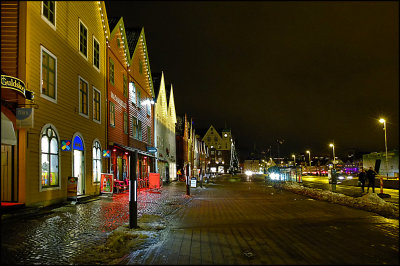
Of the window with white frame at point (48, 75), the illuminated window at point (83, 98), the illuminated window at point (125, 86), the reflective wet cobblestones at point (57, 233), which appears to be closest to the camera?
the reflective wet cobblestones at point (57, 233)

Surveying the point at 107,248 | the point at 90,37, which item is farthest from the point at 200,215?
the point at 90,37

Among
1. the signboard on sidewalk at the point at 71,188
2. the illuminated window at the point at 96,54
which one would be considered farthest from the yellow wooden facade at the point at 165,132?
the signboard on sidewalk at the point at 71,188

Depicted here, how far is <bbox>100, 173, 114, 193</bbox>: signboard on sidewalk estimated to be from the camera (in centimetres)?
1945

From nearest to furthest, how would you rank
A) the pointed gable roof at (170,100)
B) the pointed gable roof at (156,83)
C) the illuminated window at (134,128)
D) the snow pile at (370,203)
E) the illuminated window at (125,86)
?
the snow pile at (370,203) < the illuminated window at (125,86) < the illuminated window at (134,128) < the pointed gable roof at (156,83) < the pointed gable roof at (170,100)

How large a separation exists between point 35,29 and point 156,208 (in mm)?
8432

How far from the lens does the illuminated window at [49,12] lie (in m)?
14.0

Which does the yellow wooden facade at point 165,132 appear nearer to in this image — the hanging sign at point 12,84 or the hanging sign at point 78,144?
the hanging sign at point 78,144

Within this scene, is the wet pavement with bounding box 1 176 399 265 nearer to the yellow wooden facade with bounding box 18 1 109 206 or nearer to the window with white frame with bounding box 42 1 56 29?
the yellow wooden facade with bounding box 18 1 109 206

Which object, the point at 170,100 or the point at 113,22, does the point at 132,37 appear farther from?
the point at 170,100

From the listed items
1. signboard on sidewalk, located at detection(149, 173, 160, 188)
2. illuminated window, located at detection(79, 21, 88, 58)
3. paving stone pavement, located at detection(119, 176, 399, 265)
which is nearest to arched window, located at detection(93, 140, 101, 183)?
illuminated window, located at detection(79, 21, 88, 58)

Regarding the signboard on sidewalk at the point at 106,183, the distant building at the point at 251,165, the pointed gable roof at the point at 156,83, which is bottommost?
the distant building at the point at 251,165

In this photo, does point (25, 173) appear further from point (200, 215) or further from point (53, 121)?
point (200, 215)

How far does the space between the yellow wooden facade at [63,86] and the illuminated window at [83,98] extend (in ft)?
0.80

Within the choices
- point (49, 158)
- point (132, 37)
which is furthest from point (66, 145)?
point (132, 37)
